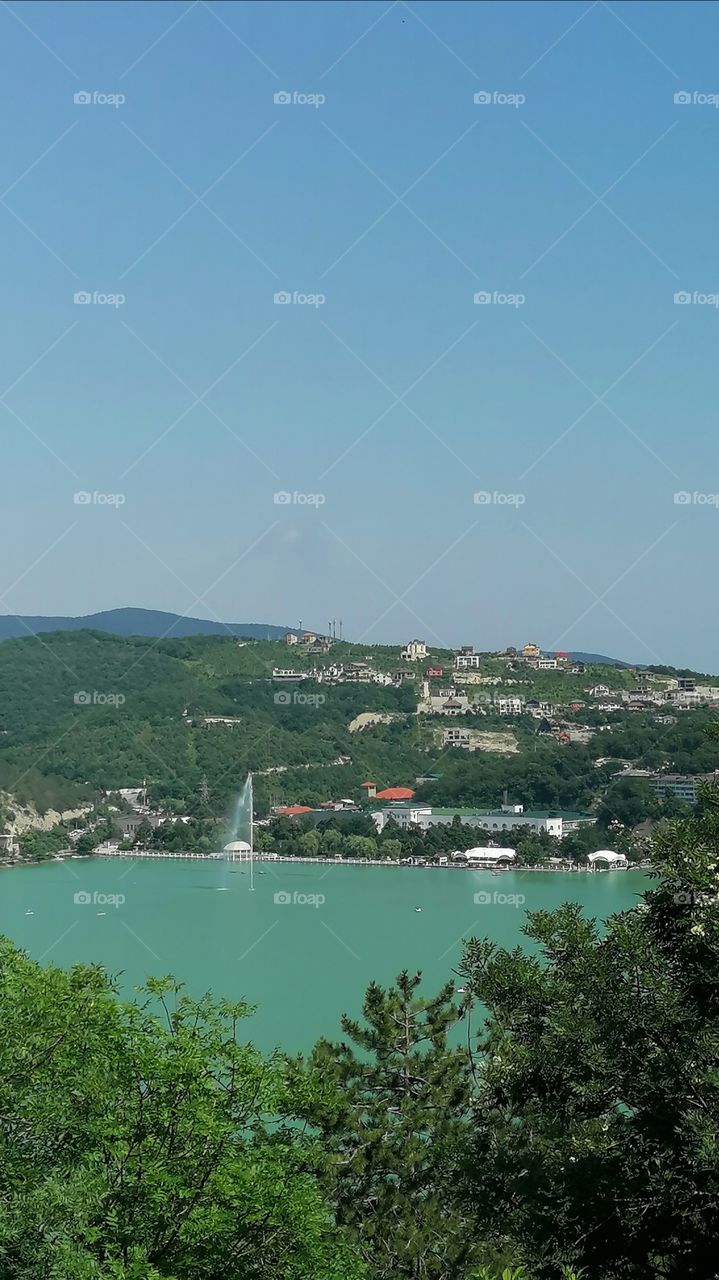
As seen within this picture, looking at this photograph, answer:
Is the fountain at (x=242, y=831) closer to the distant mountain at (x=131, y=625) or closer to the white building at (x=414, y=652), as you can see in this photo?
the white building at (x=414, y=652)

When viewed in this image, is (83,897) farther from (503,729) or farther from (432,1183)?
(432,1183)

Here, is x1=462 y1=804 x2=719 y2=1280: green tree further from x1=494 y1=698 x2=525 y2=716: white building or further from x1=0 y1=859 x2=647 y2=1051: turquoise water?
x1=494 y1=698 x2=525 y2=716: white building

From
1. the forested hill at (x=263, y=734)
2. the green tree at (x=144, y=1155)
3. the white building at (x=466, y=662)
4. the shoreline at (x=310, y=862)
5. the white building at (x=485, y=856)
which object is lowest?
the green tree at (x=144, y=1155)

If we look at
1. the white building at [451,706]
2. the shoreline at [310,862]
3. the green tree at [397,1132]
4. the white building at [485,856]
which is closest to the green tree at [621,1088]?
the green tree at [397,1132]

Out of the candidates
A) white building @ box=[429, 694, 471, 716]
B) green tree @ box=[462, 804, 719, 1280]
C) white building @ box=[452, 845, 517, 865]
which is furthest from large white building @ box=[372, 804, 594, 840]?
green tree @ box=[462, 804, 719, 1280]

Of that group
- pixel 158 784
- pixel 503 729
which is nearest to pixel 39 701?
pixel 158 784

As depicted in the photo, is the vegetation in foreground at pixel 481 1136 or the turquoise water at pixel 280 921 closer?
the vegetation in foreground at pixel 481 1136
